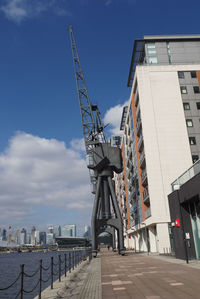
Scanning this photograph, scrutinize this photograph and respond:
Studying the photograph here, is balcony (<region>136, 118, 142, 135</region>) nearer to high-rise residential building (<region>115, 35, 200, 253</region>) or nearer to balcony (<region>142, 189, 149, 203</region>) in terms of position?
high-rise residential building (<region>115, 35, 200, 253</region>)

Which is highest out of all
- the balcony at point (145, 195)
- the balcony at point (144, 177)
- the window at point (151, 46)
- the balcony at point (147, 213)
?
the window at point (151, 46)

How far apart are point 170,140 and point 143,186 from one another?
31.8ft

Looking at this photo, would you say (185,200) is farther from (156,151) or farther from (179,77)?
(179,77)

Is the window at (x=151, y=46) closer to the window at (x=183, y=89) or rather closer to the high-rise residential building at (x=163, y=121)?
the high-rise residential building at (x=163, y=121)

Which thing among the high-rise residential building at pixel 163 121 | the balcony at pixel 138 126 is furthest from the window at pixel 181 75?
the balcony at pixel 138 126

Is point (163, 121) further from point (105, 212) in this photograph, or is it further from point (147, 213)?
point (105, 212)

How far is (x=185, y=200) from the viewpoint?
20828 millimetres

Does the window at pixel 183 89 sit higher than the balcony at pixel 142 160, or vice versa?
the window at pixel 183 89

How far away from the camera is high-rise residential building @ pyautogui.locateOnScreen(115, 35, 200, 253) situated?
131 ft

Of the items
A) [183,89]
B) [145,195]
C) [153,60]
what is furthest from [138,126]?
[153,60]

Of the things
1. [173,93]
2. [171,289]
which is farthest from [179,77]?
[171,289]

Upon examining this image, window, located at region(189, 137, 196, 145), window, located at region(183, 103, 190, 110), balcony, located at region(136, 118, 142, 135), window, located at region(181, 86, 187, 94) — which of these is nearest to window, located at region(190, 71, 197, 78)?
window, located at region(181, 86, 187, 94)

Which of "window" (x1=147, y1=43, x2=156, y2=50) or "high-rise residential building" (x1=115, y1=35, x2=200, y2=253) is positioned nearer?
"high-rise residential building" (x1=115, y1=35, x2=200, y2=253)

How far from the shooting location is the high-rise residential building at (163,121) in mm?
40062
